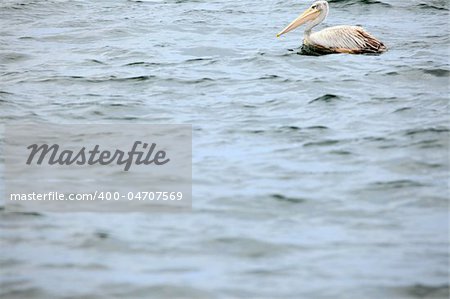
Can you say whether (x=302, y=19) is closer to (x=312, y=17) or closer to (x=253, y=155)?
(x=312, y=17)

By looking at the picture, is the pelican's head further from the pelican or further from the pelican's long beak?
the pelican

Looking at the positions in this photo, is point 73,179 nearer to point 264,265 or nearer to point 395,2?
point 264,265

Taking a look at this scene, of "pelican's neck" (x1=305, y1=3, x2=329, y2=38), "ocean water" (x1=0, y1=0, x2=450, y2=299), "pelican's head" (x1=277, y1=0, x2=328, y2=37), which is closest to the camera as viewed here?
"ocean water" (x1=0, y1=0, x2=450, y2=299)

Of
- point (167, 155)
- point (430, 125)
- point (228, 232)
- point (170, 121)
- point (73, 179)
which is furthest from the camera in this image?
point (170, 121)

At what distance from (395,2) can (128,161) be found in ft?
29.3

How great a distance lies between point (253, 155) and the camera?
760cm

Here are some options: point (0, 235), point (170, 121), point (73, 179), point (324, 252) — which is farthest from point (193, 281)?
point (170, 121)

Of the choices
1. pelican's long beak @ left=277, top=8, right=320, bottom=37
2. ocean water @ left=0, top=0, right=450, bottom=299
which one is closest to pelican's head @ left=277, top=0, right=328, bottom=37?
pelican's long beak @ left=277, top=8, right=320, bottom=37

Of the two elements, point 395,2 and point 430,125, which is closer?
point 430,125

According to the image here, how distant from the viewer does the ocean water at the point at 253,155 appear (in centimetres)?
527

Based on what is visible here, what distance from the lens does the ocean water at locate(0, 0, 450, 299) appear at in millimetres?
5273

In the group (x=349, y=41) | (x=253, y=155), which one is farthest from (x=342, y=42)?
(x=253, y=155)

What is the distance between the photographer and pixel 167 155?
770cm

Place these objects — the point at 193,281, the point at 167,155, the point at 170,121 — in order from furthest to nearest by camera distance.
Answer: the point at 170,121
the point at 167,155
the point at 193,281
